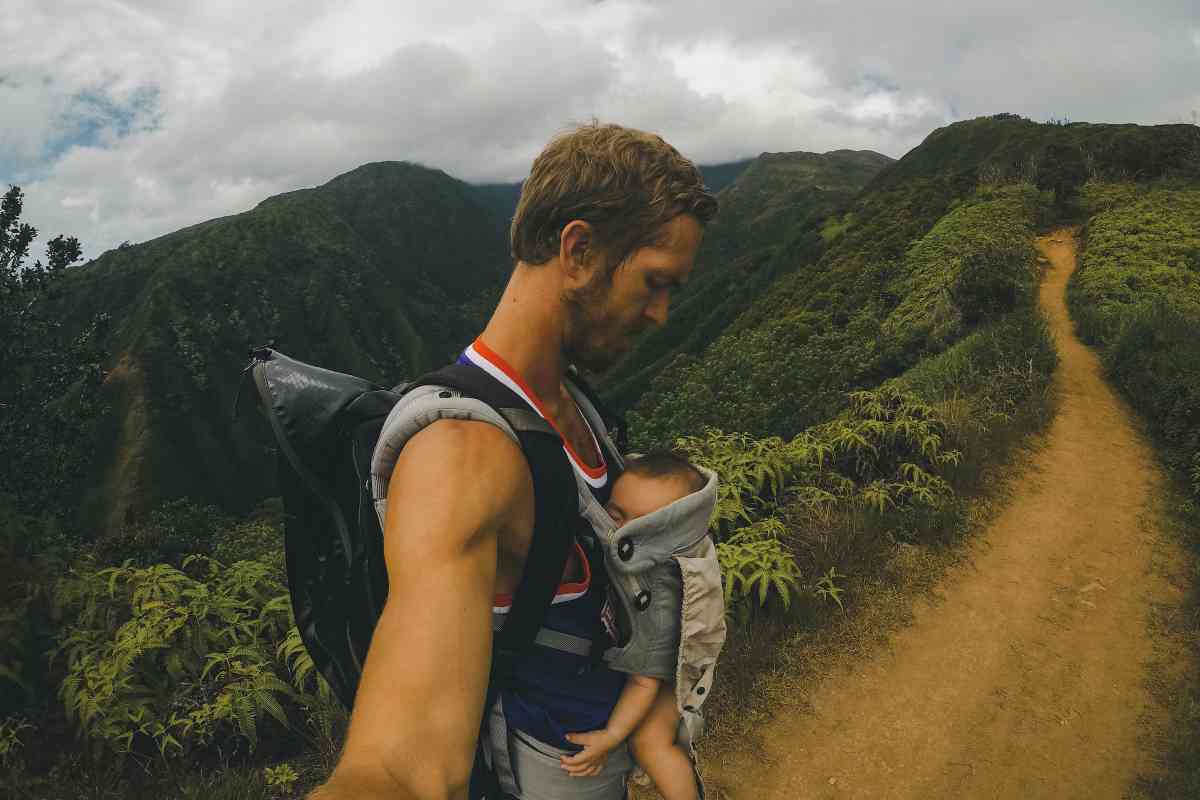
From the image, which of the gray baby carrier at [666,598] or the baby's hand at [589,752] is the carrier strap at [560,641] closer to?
the gray baby carrier at [666,598]

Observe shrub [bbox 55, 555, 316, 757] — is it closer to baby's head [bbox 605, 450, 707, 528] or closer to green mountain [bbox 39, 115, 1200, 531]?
baby's head [bbox 605, 450, 707, 528]

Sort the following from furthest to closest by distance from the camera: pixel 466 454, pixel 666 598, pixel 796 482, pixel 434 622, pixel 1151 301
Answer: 1. pixel 1151 301
2. pixel 796 482
3. pixel 666 598
4. pixel 466 454
5. pixel 434 622

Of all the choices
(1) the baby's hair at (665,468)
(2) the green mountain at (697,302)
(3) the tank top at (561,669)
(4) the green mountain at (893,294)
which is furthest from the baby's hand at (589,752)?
(4) the green mountain at (893,294)

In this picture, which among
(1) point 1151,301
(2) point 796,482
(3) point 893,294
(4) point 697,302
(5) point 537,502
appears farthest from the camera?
(4) point 697,302

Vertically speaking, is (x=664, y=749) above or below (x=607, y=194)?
below

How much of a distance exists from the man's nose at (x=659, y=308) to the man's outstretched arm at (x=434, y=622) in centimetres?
57

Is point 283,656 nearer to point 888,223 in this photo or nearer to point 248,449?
point 888,223

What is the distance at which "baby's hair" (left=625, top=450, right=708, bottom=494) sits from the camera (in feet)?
6.04

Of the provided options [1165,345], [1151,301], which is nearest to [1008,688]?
[1165,345]

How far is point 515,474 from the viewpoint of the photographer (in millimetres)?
1041

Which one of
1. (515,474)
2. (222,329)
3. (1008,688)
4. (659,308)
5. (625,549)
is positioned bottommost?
(1008,688)

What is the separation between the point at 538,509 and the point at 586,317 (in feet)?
1.67

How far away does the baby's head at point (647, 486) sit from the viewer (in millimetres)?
1741

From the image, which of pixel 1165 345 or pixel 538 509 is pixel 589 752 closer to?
pixel 538 509
